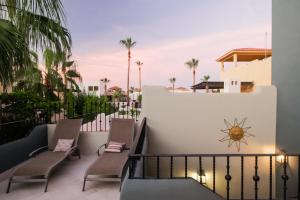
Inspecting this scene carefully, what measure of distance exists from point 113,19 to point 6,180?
1247 centimetres

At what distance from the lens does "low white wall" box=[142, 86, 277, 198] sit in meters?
7.59

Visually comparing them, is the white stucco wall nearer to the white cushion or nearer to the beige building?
the beige building

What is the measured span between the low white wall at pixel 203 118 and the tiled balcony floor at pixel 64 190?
8.75 feet

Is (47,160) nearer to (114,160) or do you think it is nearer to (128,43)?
(114,160)

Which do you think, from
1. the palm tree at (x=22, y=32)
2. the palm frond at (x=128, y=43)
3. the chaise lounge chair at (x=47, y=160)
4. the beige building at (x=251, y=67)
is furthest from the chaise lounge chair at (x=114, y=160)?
the palm frond at (x=128, y=43)

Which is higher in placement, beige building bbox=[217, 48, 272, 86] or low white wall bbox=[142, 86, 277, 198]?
beige building bbox=[217, 48, 272, 86]

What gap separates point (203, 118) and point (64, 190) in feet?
14.7

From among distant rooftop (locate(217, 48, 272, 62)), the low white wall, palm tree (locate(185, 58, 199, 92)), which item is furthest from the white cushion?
palm tree (locate(185, 58, 199, 92))

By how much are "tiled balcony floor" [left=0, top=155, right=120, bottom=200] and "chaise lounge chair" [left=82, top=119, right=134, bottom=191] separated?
0.18 m

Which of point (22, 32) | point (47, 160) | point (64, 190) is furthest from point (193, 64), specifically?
point (22, 32)

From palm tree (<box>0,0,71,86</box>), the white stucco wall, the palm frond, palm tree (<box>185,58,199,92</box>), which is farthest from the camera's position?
palm tree (<box>185,58,199,92</box>)

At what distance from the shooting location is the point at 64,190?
204 inches

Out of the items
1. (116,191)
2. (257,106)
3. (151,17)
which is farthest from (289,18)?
(151,17)

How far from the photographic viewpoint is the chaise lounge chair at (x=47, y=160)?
17.2ft
